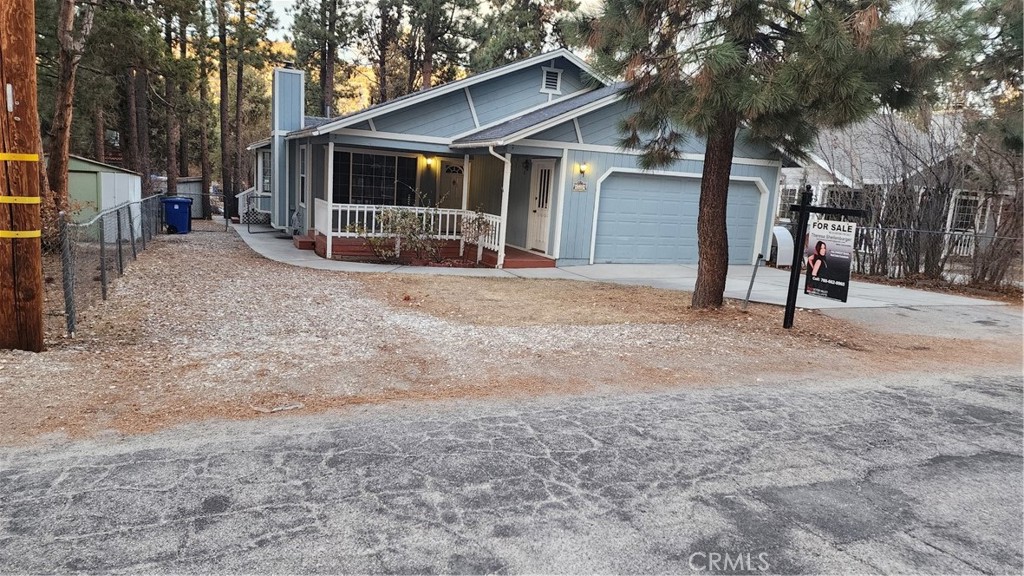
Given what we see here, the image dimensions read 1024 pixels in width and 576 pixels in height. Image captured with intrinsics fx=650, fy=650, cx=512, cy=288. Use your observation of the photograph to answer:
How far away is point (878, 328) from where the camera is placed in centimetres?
861

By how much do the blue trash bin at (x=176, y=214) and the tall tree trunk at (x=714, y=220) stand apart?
14.3 m

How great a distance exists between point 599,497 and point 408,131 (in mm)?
11483

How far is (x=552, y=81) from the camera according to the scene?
1584cm

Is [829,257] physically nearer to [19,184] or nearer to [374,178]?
[19,184]

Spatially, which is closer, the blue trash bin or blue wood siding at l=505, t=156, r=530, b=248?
blue wood siding at l=505, t=156, r=530, b=248

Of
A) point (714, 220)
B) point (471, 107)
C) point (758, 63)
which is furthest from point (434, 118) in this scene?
point (758, 63)

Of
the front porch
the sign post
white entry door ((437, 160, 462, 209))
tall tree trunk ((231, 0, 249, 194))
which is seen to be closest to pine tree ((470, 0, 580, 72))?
tall tree trunk ((231, 0, 249, 194))

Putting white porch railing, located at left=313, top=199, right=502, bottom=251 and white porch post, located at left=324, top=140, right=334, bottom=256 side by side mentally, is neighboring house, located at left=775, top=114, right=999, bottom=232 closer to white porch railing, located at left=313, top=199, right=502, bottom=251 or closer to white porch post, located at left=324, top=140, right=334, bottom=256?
white porch railing, located at left=313, top=199, right=502, bottom=251

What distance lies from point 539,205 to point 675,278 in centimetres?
351

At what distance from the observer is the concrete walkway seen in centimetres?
1073

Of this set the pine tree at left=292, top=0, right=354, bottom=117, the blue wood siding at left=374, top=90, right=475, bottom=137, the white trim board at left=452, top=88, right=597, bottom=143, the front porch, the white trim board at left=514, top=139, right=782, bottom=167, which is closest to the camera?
the white trim board at left=514, top=139, right=782, bottom=167

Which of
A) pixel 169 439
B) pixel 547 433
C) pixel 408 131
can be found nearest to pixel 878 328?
pixel 547 433

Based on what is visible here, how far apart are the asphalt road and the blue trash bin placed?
50.5 feet

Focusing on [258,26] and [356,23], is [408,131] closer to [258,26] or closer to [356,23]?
[258,26]
